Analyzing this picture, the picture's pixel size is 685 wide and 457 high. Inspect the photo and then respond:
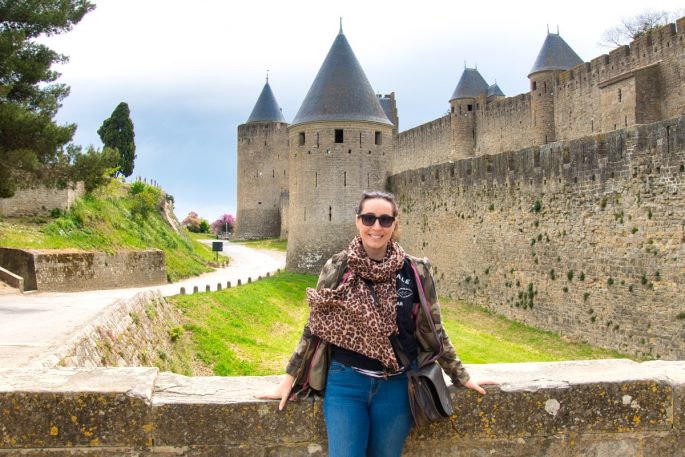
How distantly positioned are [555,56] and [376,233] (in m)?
37.9

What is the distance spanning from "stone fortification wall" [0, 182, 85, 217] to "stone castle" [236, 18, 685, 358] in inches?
412

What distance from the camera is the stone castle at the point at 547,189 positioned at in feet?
44.9

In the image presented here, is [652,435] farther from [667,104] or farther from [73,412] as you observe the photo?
[667,104]

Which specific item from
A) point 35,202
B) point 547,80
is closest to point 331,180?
point 35,202

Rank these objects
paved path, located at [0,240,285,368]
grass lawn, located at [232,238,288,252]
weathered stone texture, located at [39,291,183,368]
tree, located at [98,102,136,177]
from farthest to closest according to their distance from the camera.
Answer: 1. grass lawn, located at [232,238,288,252]
2. tree, located at [98,102,136,177]
3. weathered stone texture, located at [39,291,183,368]
4. paved path, located at [0,240,285,368]

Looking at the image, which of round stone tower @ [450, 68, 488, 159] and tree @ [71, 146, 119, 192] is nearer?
tree @ [71, 146, 119, 192]

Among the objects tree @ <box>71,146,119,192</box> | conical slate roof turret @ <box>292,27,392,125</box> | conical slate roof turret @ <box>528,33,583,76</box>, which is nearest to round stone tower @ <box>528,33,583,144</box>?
conical slate roof turret @ <box>528,33,583,76</box>

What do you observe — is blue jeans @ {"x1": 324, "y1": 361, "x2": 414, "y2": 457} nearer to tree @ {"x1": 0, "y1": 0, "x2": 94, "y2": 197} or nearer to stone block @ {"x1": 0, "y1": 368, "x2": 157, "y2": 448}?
stone block @ {"x1": 0, "y1": 368, "x2": 157, "y2": 448}

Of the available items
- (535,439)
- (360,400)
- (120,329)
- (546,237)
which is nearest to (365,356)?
(360,400)

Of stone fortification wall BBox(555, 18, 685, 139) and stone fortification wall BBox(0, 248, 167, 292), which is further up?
stone fortification wall BBox(555, 18, 685, 139)

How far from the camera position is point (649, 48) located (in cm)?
2862

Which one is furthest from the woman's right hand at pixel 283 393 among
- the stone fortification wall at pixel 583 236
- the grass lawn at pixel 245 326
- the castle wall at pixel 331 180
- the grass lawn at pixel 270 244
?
the grass lawn at pixel 270 244

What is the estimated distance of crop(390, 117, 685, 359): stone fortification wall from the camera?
13290mm

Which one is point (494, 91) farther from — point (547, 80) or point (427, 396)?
point (427, 396)
